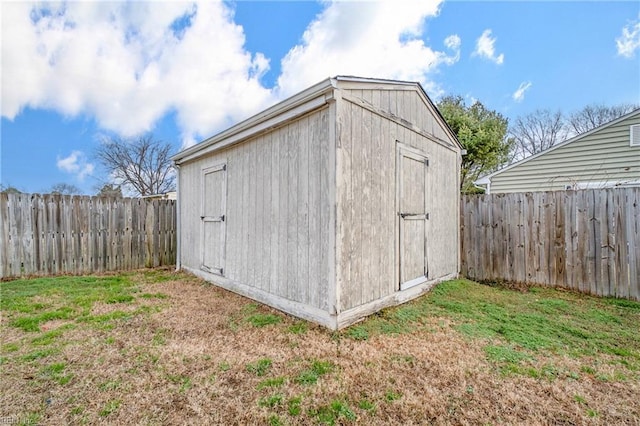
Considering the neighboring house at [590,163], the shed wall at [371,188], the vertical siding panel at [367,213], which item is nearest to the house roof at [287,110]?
the shed wall at [371,188]

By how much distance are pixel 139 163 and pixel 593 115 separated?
27.0 m

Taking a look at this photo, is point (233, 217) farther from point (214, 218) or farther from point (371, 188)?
point (371, 188)

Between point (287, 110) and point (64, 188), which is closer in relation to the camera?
point (287, 110)

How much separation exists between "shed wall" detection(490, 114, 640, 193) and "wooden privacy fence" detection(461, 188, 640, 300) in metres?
3.08

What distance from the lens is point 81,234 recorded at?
578 centimetres

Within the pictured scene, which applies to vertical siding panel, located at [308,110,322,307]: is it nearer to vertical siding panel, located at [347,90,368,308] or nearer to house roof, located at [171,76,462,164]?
house roof, located at [171,76,462,164]

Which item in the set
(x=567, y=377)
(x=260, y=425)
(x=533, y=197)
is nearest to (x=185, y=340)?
(x=260, y=425)

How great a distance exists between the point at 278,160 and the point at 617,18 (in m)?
10.3

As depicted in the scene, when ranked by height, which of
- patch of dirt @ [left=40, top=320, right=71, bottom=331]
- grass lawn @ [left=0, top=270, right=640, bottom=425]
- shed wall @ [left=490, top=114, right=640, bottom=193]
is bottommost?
grass lawn @ [left=0, top=270, right=640, bottom=425]

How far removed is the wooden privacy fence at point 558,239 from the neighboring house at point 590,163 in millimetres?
2496

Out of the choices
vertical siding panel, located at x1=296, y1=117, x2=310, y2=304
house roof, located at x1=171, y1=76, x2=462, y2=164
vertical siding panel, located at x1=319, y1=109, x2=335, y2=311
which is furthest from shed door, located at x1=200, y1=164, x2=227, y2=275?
vertical siding panel, located at x1=319, y1=109, x2=335, y2=311

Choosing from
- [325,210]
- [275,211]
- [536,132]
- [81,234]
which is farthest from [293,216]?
[536,132]

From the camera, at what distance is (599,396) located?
6.31 feet

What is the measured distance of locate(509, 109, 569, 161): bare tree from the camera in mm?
17438
